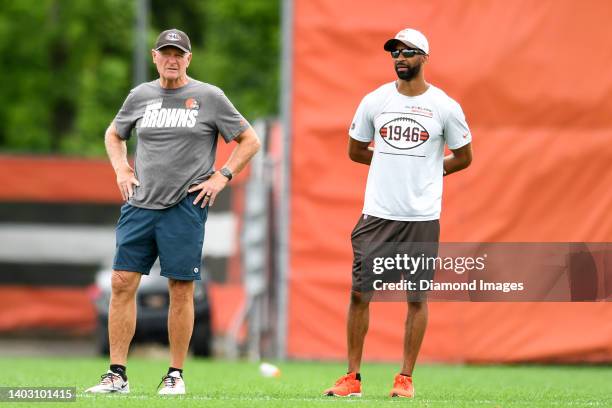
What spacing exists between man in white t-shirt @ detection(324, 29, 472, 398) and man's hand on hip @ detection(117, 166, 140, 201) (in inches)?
56.5

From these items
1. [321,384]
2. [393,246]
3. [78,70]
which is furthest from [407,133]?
[78,70]

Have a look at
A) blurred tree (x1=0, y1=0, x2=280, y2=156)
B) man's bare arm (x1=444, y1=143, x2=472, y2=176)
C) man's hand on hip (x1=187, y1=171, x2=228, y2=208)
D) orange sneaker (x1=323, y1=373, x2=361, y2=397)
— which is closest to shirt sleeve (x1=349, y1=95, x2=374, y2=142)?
man's bare arm (x1=444, y1=143, x2=472, y2=176)

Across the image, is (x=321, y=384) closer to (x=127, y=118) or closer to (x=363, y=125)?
(x=363, y=125)

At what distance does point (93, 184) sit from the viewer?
22.5 metres

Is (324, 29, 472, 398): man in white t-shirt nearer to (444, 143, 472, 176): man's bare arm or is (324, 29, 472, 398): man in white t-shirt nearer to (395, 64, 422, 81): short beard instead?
(395, 64, 422, 81): short beard

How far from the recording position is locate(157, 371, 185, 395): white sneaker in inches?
321

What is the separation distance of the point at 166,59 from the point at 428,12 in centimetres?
654

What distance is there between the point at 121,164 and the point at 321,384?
275cm

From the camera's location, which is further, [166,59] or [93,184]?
[93,184]

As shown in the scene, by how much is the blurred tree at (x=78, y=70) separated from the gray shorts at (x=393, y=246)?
1098 inches

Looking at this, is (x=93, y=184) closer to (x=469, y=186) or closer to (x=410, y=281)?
(x=469, y=186)

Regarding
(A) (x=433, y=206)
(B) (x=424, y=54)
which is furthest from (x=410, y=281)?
(B) (x=424, y=54)

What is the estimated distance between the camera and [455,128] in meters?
8.54

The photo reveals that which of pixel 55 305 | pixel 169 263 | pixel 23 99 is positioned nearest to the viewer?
pixel 169 263
